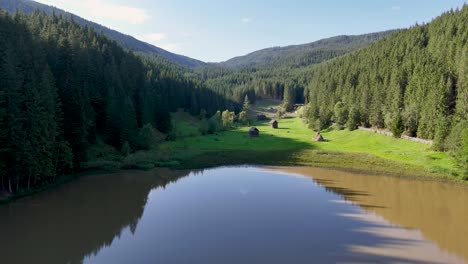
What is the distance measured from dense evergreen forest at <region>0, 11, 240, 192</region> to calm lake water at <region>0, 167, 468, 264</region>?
4.03m

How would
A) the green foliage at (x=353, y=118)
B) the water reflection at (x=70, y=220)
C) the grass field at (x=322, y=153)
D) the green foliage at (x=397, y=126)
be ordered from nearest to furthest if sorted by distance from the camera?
the water reflection at (x=70, y=220) → the grass field at (x=322, y=153) → the green foliage at (x=397, y=126) → the green foliage at (x=353, y=118)

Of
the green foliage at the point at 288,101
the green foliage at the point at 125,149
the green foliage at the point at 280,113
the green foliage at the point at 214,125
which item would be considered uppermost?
the green foliage at the point at 288,101

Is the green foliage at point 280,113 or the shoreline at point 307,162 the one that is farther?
the green foliage at point 280,113

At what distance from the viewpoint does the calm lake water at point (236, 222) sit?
2623 cm

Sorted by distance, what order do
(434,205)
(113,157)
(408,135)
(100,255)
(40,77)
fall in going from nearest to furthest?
(100,255) < (434,205) < (40,77) < (113,157) < (408,135)

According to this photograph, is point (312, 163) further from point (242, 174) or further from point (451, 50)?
point (451, 50)

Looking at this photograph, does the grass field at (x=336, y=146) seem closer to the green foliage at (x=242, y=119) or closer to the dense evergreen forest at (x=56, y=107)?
the dense evergreen forest at (x=56, y=107)

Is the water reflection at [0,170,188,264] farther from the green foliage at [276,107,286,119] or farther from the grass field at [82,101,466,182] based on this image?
the green foliage at [276,107,286,119]

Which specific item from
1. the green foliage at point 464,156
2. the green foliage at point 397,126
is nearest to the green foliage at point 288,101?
the green foliage at point 397,126

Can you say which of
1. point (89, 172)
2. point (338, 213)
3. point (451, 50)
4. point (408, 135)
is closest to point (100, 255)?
point (338, 213)

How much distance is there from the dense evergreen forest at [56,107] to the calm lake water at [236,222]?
4034 mm

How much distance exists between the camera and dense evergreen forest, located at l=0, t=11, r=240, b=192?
39312 mm

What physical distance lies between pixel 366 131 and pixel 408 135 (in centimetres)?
1417

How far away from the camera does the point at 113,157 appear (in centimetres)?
6238
